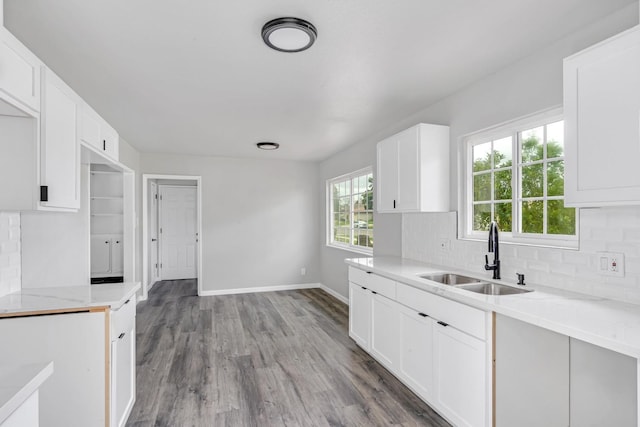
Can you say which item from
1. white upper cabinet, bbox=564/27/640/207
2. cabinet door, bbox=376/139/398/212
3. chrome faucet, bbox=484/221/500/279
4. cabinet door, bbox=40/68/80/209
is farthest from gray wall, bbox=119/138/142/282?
white upper cabinet, bbox=564/27/640/207

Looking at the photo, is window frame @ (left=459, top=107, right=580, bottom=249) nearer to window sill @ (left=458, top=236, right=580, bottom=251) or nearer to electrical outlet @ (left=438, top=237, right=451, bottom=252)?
window sill @ (left=458, top=236, right=580, bottom=251)

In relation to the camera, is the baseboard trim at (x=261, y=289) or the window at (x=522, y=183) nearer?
the window at (x=522, y=183)

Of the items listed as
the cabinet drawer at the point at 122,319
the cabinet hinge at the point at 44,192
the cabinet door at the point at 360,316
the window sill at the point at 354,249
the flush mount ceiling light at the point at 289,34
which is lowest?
the cabinet door at the point at 360,316

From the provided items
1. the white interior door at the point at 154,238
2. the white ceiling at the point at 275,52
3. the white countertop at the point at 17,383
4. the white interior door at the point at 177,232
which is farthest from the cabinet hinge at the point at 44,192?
the white interior door at the point at 177,232

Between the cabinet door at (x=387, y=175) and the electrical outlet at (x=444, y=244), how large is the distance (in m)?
0.53

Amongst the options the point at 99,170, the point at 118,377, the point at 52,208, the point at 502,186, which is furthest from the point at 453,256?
the point at 99,170

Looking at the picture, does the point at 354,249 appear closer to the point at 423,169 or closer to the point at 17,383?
the point at 423,169

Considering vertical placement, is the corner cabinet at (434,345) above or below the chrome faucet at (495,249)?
below

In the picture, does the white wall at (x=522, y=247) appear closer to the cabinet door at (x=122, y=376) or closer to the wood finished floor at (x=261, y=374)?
the wood finished floor at (x=261, y=374)

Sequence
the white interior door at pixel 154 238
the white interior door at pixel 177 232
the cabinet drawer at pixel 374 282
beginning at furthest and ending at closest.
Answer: the white interior door at pixel 177 232, the white interior door at pixel 154 238, the cabinet drawer at pixel 374 282

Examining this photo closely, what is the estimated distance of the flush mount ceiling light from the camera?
188 centimetres

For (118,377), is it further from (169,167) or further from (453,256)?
(169,167)

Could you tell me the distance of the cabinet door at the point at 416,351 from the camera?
7.65 feet

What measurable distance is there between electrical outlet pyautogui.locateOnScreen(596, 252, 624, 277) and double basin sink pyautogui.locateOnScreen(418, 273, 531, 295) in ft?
1.27
